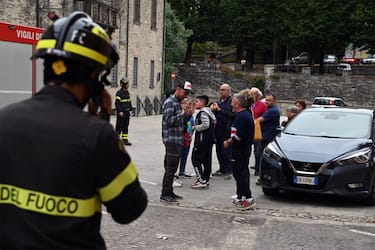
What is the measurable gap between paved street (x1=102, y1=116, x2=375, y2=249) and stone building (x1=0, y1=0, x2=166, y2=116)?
19477 millimetres

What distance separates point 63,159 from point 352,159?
24.3 ft

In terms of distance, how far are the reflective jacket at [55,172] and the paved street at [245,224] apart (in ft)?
13.4

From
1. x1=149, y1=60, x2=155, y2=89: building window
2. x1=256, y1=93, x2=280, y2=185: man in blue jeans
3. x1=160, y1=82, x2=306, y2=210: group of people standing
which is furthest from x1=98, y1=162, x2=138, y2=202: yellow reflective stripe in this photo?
x1=149, y1=60, x2=155, y2=89: building window

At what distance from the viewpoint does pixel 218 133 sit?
455 inches

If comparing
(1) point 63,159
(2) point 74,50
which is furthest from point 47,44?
A: (1) point 63,159

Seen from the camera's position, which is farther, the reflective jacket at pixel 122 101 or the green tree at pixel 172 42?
the green tree at pixel 172 42

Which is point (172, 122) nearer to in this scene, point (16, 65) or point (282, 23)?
point (16, 65)

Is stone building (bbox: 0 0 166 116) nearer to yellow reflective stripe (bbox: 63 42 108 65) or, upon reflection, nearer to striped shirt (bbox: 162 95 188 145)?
striped shirt (bbox: 162 95 188 145)

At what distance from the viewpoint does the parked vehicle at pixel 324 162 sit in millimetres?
8852

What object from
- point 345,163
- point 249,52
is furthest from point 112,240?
point 249,52

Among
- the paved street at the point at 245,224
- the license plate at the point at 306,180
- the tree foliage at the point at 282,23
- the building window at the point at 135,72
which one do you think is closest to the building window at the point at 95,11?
the building window at the point at 135,72

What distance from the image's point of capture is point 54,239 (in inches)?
86.9

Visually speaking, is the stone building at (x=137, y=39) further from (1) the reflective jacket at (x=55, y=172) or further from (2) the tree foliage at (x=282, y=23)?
(1) the reflective jacket at (x=55, y=172)

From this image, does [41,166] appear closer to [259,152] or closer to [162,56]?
[259,152]
